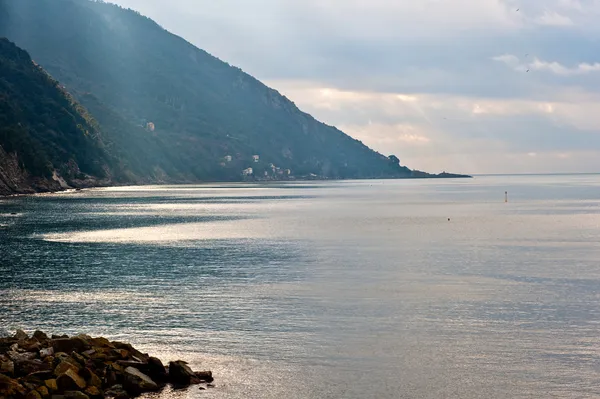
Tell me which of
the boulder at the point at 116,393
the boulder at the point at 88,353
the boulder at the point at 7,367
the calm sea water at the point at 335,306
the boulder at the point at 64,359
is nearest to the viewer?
the boulder at the point at 116,393

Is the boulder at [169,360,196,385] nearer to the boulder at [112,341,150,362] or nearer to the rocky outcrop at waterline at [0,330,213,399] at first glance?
the rocky outcrop at waterline at [0,330,213,399]

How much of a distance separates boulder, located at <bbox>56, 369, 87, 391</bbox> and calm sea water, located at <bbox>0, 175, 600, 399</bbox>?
4.50 metres

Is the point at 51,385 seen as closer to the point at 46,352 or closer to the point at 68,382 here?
the point at 68,382

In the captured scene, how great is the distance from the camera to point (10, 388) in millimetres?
34625

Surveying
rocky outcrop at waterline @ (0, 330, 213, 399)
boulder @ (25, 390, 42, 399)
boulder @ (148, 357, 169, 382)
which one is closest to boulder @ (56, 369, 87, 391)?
rocky outcrop at waterline @ (0, 330, 213, 399)

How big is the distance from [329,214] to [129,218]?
52500 millimetres

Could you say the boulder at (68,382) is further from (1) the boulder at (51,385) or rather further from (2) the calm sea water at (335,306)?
(2) the calm sea water at (335,306)

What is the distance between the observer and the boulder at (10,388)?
Answer: 113 ft

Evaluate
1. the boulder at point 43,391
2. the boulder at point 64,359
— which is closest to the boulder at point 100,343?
the boulder at point 64,359

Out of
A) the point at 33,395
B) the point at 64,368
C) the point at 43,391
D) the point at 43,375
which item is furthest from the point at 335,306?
the point at 33,395

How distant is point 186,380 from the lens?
1551 inches

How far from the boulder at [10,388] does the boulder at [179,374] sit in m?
7.50

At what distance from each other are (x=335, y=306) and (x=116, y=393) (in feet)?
85.5

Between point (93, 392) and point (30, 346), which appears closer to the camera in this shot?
point (93, 392)
